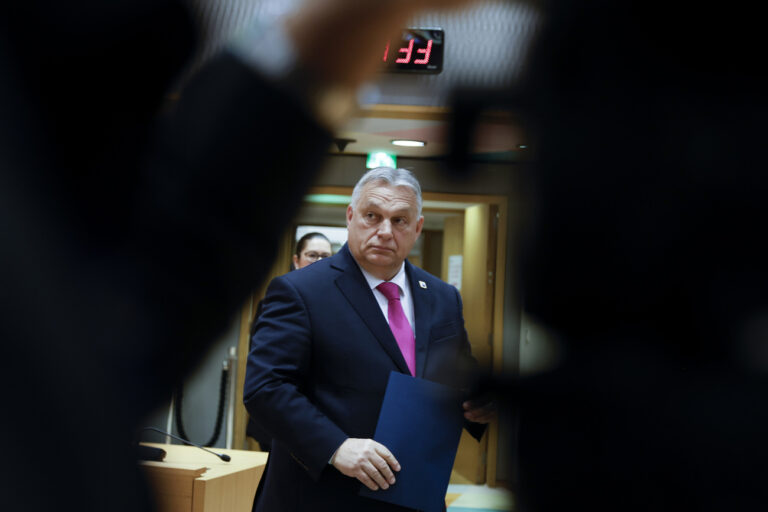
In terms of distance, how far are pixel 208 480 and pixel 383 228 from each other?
965mm

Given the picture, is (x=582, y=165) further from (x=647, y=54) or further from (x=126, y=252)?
(x=126, y=252)

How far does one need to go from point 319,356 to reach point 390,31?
3.12 ft

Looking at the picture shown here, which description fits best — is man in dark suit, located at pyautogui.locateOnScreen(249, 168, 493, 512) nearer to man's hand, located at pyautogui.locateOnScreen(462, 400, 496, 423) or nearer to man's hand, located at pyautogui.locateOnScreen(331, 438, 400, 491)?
man's hand, located at pyautogui.locateOnScreen(331, 438, 400, 491)

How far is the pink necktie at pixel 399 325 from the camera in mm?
1269

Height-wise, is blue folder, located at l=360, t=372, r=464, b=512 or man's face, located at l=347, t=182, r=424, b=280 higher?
man's face, located at l=347, t=182, r=424, b=280

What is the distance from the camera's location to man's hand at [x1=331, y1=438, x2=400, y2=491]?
110cm

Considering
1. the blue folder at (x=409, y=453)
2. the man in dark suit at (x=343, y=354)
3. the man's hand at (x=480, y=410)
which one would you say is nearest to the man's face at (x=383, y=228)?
the man in dark suit at (x=343, y=354)

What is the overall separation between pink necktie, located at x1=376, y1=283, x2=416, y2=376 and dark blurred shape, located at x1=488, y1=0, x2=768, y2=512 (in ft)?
2.67

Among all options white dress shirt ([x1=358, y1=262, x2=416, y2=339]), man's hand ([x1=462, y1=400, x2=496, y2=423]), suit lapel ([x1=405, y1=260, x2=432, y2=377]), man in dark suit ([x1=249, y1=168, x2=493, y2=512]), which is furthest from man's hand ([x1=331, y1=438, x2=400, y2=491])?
man's hand ([x1=462, y1=400, x2=496, y2=423])

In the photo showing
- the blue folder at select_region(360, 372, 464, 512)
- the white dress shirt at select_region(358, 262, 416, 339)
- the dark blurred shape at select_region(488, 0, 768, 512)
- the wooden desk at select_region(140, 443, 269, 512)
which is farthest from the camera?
the wooden desk at select_region(140, 443, 269, 512)

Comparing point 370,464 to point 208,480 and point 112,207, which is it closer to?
point 112,207

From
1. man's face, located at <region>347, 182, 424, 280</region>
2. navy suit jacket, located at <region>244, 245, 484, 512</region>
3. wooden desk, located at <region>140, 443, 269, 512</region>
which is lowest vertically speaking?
wooden desk, located at <region>140, 443, 269, 512</region>

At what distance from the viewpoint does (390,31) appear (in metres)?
0.37

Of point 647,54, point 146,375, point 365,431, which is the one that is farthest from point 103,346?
point 365,431
